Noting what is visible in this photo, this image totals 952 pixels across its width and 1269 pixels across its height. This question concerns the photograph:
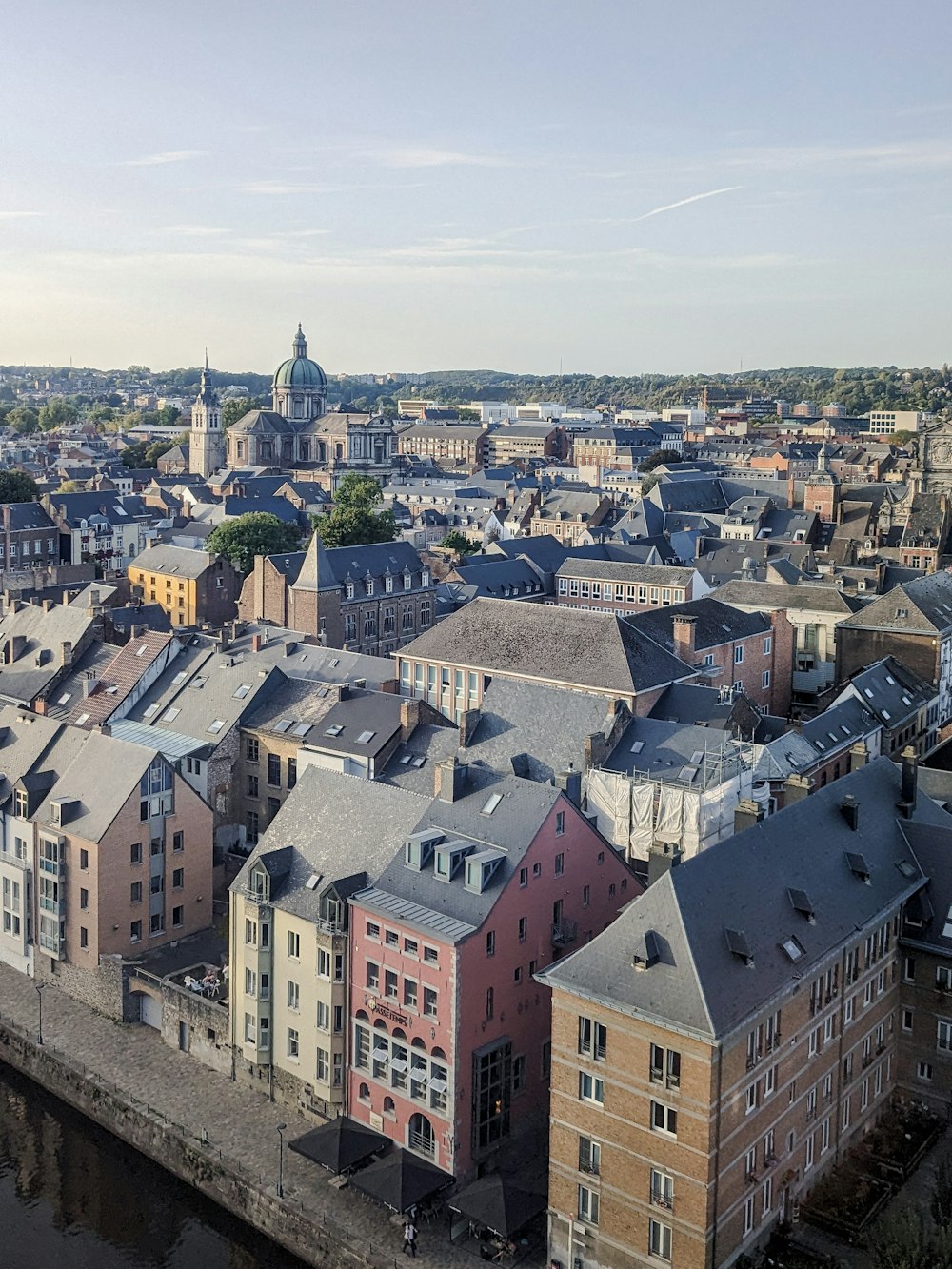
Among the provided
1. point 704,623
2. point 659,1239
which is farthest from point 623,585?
point 659,1239

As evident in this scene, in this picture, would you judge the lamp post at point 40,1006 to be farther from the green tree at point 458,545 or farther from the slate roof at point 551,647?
the green tree at point 458,545

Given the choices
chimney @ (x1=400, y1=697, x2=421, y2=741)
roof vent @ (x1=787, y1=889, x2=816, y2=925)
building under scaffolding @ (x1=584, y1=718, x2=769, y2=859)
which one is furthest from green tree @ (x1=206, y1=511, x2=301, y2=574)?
roof vent @ (x1=787, y1=889, x2=816, y2=925)

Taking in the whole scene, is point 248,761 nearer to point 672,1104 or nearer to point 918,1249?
point 672,1104

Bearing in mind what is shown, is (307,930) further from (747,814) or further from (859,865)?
(859,865)

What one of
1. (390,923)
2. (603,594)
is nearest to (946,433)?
(603,594)

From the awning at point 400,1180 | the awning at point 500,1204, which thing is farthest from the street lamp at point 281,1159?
the awning at point 500,1204
